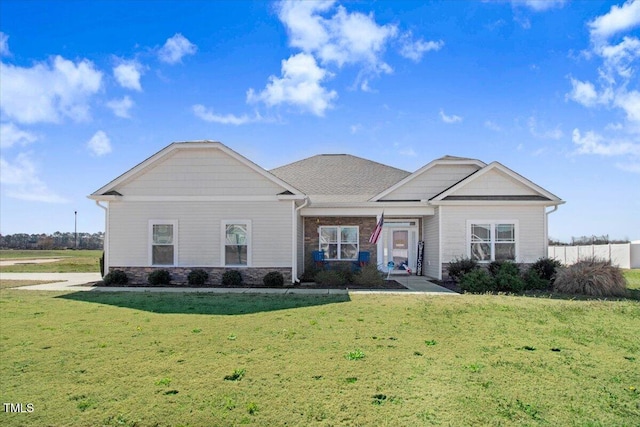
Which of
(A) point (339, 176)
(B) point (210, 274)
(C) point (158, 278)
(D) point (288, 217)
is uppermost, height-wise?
(A) point (339, 176)

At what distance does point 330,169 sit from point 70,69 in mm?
13200

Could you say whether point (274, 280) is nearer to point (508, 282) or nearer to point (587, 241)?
point (508, 282)

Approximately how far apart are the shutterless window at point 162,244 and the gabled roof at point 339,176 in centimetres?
642

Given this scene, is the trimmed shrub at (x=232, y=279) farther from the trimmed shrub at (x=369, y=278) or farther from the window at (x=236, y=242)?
the trimmed shrub at (x=369, y=278)

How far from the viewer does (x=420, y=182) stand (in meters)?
19.6

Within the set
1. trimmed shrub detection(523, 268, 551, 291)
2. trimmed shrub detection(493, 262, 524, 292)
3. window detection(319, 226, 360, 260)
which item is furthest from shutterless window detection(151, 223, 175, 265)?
trimmed shrub detection(523, 268, 551, 291)

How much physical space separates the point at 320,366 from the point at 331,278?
1023 centimetres

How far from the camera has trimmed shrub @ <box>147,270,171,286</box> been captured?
15961 millimetres

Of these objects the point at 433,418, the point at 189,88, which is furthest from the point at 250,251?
the point at 433,418

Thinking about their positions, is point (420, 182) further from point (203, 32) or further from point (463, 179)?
point (203, 32)

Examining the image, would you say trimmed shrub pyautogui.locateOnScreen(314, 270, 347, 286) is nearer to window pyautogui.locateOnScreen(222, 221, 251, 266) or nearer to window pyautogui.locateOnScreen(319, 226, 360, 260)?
window pyautogui.locateOnScreen(222, 221, 251, 266)

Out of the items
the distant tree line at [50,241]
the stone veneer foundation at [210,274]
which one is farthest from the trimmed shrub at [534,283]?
the distant tree line at [50,241]

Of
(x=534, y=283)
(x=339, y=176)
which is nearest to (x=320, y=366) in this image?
(x=534, y=283)

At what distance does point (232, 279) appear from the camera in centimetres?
1583
